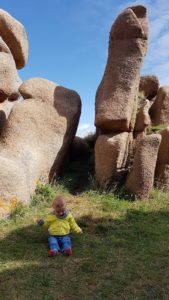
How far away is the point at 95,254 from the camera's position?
5.23 m

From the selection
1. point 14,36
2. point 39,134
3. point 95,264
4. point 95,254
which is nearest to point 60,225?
point 95,254

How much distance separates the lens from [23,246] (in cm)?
545

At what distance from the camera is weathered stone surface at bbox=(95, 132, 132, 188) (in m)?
7.74

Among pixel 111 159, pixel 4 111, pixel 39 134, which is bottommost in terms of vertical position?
pixel 111 159

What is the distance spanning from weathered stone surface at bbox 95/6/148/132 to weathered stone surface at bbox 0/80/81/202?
2.08 feet

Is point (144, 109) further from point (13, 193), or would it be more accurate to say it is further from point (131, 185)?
point (13, 193)

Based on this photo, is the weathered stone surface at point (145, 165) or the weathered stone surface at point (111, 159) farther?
the weathered stone surface at point (111, 159)

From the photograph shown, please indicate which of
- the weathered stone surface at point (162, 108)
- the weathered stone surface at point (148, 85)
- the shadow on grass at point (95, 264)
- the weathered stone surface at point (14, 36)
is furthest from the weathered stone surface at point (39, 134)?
the weathered stone surface at point (14, 36)

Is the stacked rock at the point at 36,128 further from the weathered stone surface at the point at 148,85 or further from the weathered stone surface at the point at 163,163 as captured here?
the weathered stone surface at the point at 148,85

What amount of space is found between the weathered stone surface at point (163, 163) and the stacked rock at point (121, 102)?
1.28 feet

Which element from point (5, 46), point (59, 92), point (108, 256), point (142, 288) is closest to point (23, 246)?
point (108, 256)

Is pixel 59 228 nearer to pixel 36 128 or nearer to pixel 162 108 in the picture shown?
pixel 36 128

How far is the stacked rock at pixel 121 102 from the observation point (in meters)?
7.80

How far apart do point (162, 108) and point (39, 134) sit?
2784 millimetres
